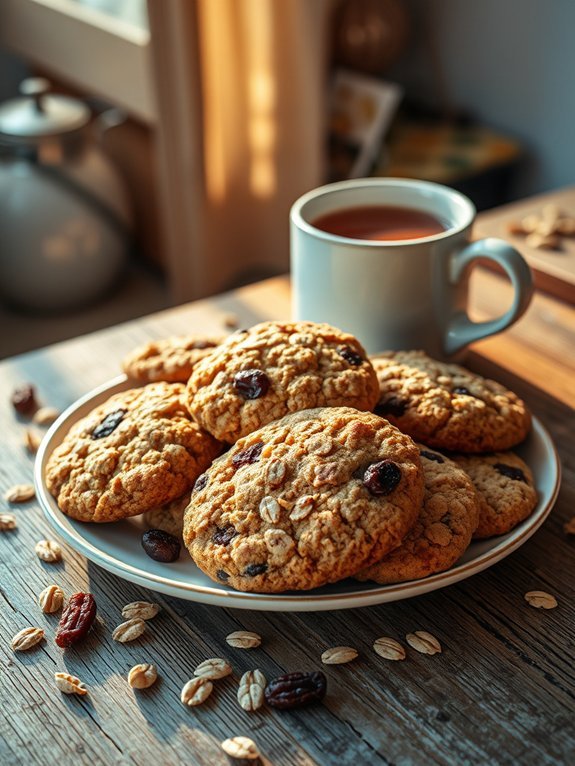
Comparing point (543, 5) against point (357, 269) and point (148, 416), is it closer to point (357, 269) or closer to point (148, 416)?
point (357, 269)

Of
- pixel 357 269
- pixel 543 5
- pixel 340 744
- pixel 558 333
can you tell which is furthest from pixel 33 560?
pixel 543 5

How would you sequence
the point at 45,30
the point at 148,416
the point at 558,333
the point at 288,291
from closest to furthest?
1. the point at 148,416
2. the point at 558,333
3. the point at 288,291
4. the point at 45,30

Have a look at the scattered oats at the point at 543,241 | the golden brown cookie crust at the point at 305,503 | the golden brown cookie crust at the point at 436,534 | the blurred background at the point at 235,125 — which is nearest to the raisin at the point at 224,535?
the golden brown cookie crust at the point at 305,503

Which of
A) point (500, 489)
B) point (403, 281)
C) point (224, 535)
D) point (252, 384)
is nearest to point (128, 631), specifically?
point (224, 535)

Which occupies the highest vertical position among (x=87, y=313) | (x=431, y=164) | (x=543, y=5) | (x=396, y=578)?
(x=543, y=5)

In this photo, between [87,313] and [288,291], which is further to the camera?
[87,313]

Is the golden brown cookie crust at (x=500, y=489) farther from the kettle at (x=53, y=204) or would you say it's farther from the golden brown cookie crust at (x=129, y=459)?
the kettle at (x=53, y=204)
